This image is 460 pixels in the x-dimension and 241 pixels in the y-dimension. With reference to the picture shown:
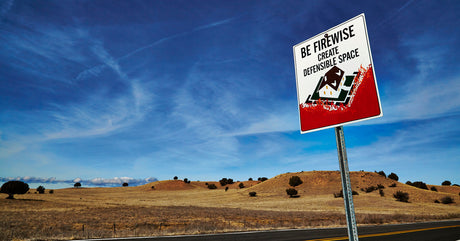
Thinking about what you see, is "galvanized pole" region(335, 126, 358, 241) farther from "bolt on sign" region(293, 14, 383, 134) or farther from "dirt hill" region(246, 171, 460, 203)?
"dirt hill" region(246, 171, 460, 203)

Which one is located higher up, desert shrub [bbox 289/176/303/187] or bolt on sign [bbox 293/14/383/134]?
desert shrub [bbox 289/176/303/187]

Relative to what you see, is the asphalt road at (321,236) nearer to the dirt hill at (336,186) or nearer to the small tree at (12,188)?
the dirt hill at (336,186)

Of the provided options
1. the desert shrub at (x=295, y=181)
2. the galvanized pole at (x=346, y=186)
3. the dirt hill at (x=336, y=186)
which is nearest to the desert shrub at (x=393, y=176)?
the dirt hill at (x=336, y=186)

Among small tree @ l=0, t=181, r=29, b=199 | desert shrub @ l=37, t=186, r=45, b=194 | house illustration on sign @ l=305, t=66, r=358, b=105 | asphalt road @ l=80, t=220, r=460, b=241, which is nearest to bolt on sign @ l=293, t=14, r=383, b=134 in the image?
house illustration on sign @ l=305, t=66, r=358, b=105

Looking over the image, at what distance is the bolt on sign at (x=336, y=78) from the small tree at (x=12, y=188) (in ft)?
221

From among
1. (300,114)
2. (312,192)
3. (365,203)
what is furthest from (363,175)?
(300,114)

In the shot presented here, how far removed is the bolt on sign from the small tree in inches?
2657

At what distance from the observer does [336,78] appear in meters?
3.72

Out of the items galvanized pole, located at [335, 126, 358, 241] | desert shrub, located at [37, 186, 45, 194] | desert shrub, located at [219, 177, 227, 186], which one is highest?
desert shrub, located at [219, 177, 227, 186]

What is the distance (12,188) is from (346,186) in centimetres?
6945

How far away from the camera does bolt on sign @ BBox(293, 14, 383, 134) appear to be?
3367 mm

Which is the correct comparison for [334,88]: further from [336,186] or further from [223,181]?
[223,181]

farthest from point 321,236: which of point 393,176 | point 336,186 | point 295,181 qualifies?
point 393,176

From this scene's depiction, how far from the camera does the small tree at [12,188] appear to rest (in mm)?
52969
